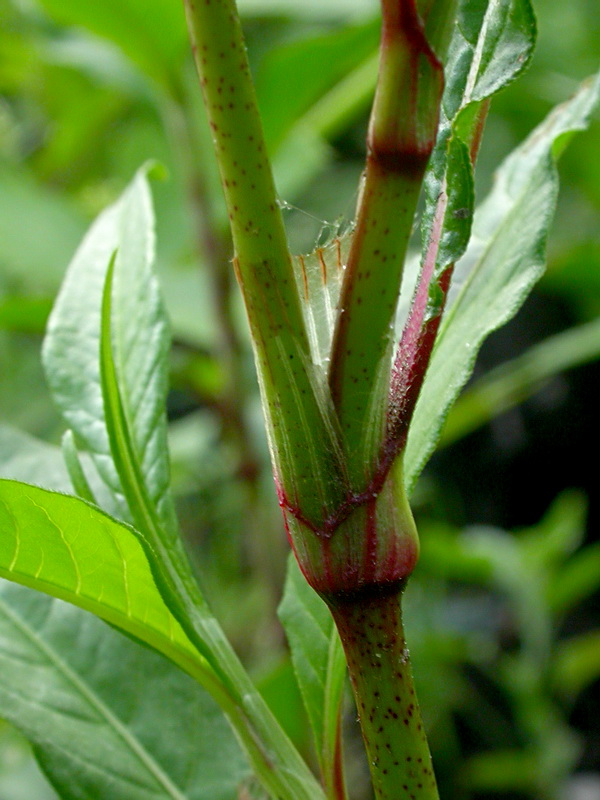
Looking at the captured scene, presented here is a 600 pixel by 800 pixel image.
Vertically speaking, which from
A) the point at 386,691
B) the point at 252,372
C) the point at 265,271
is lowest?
the point at 386,691

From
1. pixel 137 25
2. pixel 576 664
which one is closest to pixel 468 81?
pixel 137 25

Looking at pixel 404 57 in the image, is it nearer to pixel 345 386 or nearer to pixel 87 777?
pixel 345 386

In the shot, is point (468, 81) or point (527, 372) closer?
point (468, 81)

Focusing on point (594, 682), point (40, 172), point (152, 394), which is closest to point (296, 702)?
point (152, 394)

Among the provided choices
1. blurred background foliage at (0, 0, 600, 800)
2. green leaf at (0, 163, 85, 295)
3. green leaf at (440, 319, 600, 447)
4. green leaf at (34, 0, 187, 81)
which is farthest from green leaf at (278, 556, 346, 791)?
green leaf at (0, 163, 85, 295)

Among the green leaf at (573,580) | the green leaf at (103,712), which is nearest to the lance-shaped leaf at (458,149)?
the green leaf at (103,712)

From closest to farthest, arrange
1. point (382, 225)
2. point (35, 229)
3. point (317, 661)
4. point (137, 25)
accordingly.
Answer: point (382, 225), point (317, 661), point (137, 25), point (35, 229)

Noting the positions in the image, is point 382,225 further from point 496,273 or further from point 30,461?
point 30,461

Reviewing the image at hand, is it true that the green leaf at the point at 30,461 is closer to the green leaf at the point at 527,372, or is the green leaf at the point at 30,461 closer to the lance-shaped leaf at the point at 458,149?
the lance-shaped leaf at the point at 458,149
